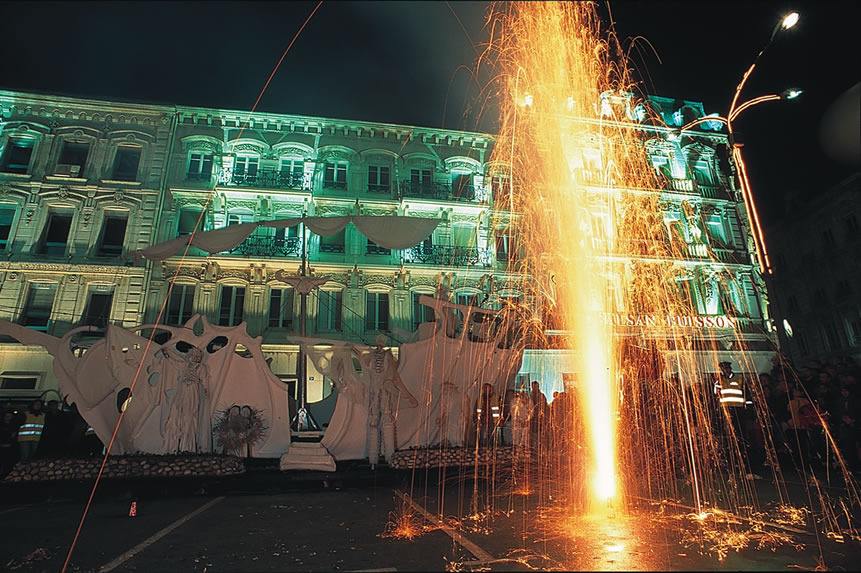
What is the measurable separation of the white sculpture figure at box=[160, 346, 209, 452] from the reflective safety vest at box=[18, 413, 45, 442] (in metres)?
3.74

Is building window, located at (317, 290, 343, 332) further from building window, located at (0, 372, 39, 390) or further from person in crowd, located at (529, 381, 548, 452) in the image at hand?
person in crowd, located at (529, 381, 548, 452)

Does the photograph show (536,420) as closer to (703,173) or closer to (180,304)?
(180,304)

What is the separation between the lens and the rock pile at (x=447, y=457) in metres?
9.97

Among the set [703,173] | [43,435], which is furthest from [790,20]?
[703,173]

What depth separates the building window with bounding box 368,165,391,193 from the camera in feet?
83.0

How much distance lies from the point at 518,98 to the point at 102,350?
1156 cm

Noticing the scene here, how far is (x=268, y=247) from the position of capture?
895 inches

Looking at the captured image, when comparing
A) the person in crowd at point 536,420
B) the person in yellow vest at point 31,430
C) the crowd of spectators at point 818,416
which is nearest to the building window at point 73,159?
the person in yellow vest at point 31,430

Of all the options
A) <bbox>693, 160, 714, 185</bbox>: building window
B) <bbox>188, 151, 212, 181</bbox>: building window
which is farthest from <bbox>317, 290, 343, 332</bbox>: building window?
<bbox>693, 160, 714, 185</bbox>: building window

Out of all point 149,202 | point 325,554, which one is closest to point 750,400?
point 325,554

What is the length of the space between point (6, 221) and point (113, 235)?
15.3 feet

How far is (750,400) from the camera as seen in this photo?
1137 cm

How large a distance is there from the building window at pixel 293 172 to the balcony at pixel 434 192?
533cm

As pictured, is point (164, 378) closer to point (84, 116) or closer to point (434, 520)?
point (434, 520)
